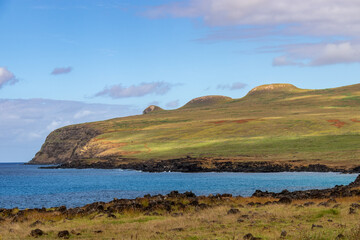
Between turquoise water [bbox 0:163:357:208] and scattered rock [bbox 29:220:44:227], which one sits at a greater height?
scattered rock [bbox 29:220:44:227]

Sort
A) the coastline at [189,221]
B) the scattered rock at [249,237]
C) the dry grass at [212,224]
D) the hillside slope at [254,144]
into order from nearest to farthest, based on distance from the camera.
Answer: the scattered rock at [249,237], the dry grass at [212,224], the coastline at [189,221], the hillside slope at [254,144]

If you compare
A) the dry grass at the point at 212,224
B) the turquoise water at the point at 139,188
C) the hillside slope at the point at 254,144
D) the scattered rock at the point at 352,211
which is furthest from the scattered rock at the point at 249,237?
the hillside slope at the point at 254,144

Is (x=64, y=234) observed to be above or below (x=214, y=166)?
above

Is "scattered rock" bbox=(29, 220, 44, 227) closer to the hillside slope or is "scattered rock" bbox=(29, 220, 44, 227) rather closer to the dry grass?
the dry grass

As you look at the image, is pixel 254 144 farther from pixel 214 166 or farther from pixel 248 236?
pixel 248 236

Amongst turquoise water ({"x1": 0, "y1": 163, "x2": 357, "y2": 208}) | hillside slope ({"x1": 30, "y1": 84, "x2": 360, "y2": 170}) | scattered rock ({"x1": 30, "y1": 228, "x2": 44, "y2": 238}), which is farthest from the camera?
hillside slope ({"x1": 30, "y1": 84, "x2": 360, "y2": 170})

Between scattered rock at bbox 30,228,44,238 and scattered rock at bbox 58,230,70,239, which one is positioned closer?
scattered rock at bbox 58,230,70,239

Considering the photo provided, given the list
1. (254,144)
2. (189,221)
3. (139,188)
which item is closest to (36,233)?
(189,221)

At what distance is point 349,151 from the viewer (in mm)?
→ 124250

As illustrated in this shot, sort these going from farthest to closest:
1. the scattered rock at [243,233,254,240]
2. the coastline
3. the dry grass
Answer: the coastline → the dry grass → the scattered rock at [243,233,254,240]

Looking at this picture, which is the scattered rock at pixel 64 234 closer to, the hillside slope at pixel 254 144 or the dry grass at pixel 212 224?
the dry grass at pixel 212 224

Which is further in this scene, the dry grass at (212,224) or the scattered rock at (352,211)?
the scattered rock at (352,211)

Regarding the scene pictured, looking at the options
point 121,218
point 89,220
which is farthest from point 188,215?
point 89,220

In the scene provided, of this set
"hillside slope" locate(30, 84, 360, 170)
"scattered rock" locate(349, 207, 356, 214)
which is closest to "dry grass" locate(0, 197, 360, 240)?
"scattered rock" locate(349, 207, 356, 214)
